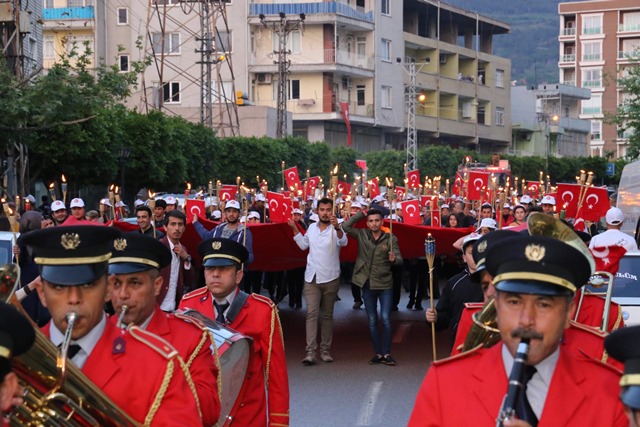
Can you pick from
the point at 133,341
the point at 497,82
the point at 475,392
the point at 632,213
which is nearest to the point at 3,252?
the point at 133,341

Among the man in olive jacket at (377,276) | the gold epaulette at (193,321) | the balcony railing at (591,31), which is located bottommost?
the man in olive jacket at (377,276)

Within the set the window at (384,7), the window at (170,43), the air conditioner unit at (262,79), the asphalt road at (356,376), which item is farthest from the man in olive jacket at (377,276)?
the window at (384,7)

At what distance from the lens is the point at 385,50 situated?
252ft

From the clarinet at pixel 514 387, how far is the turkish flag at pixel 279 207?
14.8 m

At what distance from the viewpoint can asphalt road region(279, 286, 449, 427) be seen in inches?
472

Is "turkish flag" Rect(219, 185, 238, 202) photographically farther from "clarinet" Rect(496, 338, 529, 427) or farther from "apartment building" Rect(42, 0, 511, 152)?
"apartment building" Rect(42, 0, 511, 152)

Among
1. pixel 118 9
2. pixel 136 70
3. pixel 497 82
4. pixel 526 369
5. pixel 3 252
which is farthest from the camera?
pixel 497 82

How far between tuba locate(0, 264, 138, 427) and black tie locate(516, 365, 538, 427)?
4.45ft

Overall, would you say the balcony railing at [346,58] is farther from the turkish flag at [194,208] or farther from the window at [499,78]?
the turkish flag at [194,208]

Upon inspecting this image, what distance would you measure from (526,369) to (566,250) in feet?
1.42

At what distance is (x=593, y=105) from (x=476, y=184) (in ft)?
344

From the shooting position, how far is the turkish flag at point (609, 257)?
10.5 metres

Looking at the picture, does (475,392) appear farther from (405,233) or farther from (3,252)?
(405,233)

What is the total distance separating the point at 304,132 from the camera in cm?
7312
